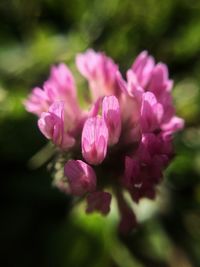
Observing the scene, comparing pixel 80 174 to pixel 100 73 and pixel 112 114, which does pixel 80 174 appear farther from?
pixel 100 73

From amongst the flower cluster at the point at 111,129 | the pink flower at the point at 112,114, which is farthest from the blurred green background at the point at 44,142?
the pink flower at the point at 112,114

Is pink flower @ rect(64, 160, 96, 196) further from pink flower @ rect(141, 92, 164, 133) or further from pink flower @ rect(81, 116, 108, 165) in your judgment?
pink flower @ rect(141, 92, 164, 133)

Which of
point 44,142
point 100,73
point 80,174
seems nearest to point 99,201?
point 80,174

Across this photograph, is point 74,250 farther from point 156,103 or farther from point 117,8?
point 117,8

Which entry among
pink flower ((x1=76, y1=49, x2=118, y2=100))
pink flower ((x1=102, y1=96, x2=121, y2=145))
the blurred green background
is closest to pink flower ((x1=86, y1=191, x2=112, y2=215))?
pink flower ((x1=102, y1=96, x2=121, y2=145))

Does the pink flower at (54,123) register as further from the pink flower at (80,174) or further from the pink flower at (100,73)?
the pink flower at (100,73)

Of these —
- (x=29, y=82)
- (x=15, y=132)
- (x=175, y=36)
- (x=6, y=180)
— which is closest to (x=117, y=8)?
(x=175, y=36)
